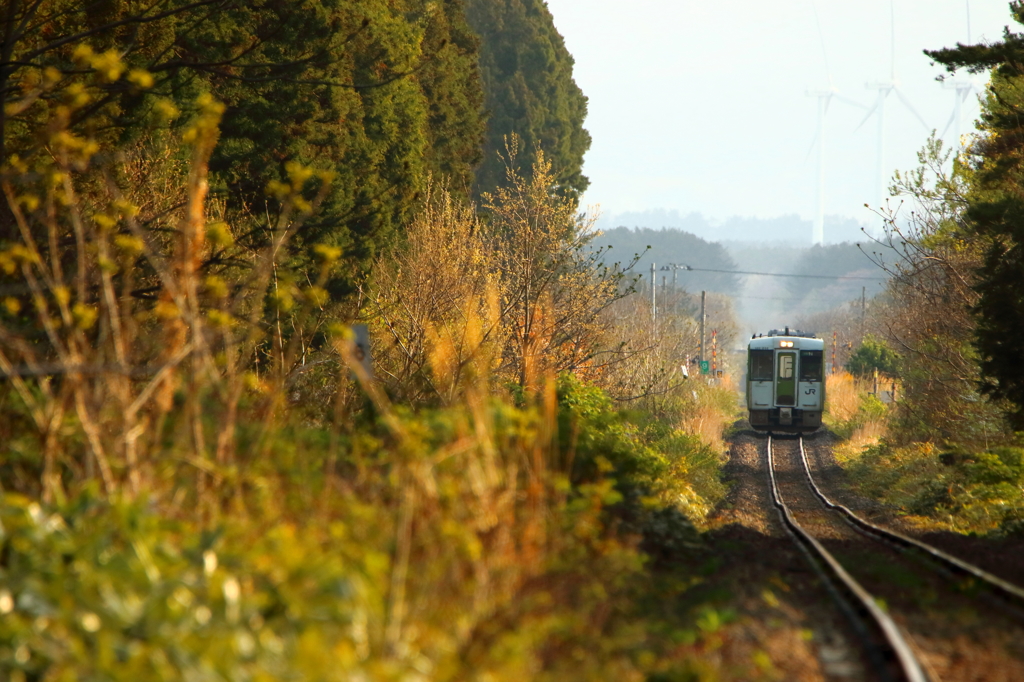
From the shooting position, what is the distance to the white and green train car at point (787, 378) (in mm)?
33938

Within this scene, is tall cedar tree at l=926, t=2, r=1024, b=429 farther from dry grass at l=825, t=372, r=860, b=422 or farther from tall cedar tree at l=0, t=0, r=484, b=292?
dry grass at l=825, t=372, r=860, b=422

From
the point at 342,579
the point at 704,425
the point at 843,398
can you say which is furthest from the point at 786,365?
the point at 342,579

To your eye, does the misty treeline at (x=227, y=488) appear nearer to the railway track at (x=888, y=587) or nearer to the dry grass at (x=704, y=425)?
the railway track at (x=888, y=587)

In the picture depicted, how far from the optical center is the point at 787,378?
34281mm

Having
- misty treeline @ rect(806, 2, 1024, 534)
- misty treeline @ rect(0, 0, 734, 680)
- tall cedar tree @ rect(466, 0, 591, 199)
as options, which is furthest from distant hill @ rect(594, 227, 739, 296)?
misty treeline @ rect(0, 0, 734, 680)

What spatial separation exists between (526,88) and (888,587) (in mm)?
38689

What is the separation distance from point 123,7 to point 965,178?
18.9 meters

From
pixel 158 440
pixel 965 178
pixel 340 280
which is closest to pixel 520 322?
pixel 340 280

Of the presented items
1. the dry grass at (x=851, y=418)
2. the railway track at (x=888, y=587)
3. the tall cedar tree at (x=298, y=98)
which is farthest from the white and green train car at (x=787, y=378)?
the railway track at (x=888, y=587)

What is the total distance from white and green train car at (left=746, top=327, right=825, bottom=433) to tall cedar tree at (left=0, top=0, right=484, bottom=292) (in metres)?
12.0

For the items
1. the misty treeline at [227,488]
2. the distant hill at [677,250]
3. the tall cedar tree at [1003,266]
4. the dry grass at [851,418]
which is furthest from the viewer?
the distant hill at [677,250]

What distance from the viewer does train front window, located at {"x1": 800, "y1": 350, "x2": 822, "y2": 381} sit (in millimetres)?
33875

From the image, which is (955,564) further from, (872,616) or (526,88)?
(526,88)

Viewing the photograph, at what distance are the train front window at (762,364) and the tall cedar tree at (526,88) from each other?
44.6ft
